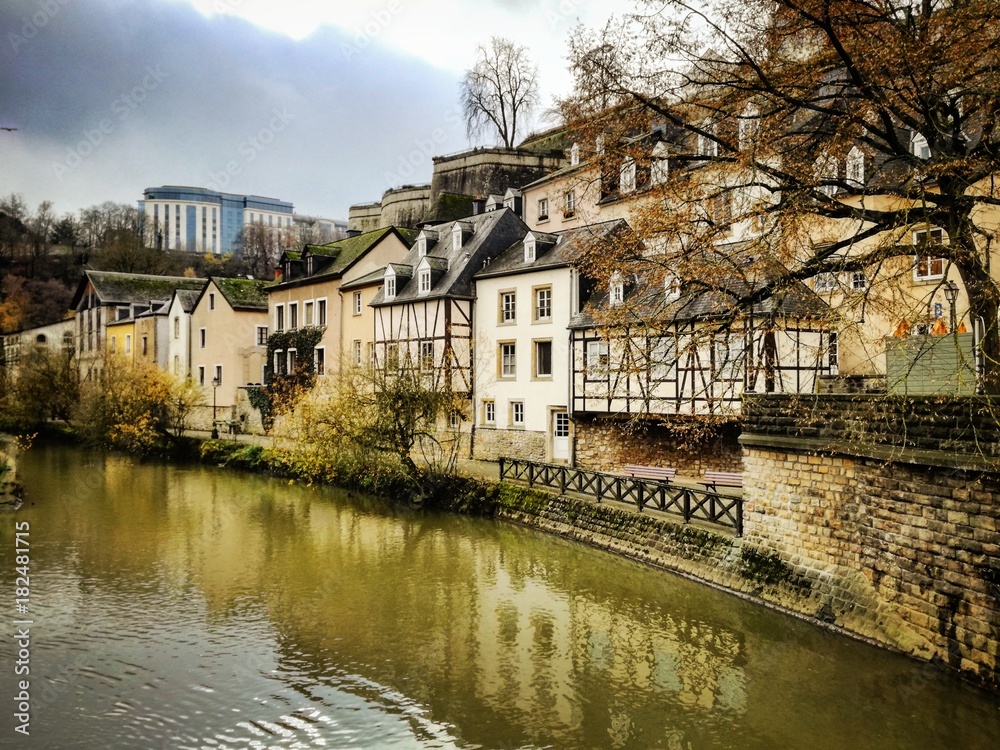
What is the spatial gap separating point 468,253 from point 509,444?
22.1 ft

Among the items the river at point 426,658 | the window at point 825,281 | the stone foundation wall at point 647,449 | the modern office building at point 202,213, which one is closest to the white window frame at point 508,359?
the stone foundation wall at point 647,449

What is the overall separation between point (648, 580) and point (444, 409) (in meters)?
9.10

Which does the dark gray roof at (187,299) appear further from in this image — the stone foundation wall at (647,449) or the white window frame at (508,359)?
the stone foundation wall at (647,449)

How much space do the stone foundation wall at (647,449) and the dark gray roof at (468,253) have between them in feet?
→ 21.7

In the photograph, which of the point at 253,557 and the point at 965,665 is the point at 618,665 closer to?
the point at 965,665

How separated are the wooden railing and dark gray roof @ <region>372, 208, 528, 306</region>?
7.81m

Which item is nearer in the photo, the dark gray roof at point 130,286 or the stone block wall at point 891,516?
the stone block wall at point 891,516

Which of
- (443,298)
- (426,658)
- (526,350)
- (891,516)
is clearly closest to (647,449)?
(526,350)

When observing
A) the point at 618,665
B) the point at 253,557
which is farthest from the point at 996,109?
the point at 253,557

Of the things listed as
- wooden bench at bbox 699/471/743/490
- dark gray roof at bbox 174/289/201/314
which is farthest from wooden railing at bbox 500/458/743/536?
dark gray roof at bbox 174/289/201/314

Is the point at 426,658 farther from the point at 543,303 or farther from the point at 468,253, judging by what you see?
the point at 468,253

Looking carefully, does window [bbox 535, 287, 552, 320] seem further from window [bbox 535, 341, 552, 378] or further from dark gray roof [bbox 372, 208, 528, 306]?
dark gray roof [bbox 372, 208, 528, 306]

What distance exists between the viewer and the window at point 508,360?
79.6 feet

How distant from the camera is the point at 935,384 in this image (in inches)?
402
